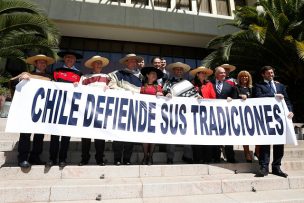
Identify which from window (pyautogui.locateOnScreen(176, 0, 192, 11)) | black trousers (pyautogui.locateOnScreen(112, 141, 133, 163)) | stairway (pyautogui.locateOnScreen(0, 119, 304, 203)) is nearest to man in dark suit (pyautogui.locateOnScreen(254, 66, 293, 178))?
stairway (pyautogui.locateOnScreen(0, 119, 304, 203))

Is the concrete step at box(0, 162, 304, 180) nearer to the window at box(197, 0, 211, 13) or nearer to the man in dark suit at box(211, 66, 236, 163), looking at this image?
the man in dark suit at box(211, 66, 236, 163)

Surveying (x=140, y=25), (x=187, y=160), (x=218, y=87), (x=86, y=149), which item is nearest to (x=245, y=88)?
(x=218, y=87)

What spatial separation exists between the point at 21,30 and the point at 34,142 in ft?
24.2

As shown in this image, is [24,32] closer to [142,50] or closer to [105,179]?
[142,50]

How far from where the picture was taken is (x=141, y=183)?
12.7 ft

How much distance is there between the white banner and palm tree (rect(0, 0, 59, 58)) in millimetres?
6031

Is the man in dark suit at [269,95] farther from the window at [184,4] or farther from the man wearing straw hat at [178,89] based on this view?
the window at [184,4]

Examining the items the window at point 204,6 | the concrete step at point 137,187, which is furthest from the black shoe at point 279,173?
the window at point 204,6

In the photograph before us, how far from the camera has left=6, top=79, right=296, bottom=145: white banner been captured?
14.2 ft

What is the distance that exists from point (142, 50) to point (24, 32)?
7102mm

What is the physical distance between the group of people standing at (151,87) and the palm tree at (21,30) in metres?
5.58

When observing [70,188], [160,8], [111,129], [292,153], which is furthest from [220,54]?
[70,188]

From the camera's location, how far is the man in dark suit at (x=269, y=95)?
4.63 meters

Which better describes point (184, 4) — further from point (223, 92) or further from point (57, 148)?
point (57, 148)
